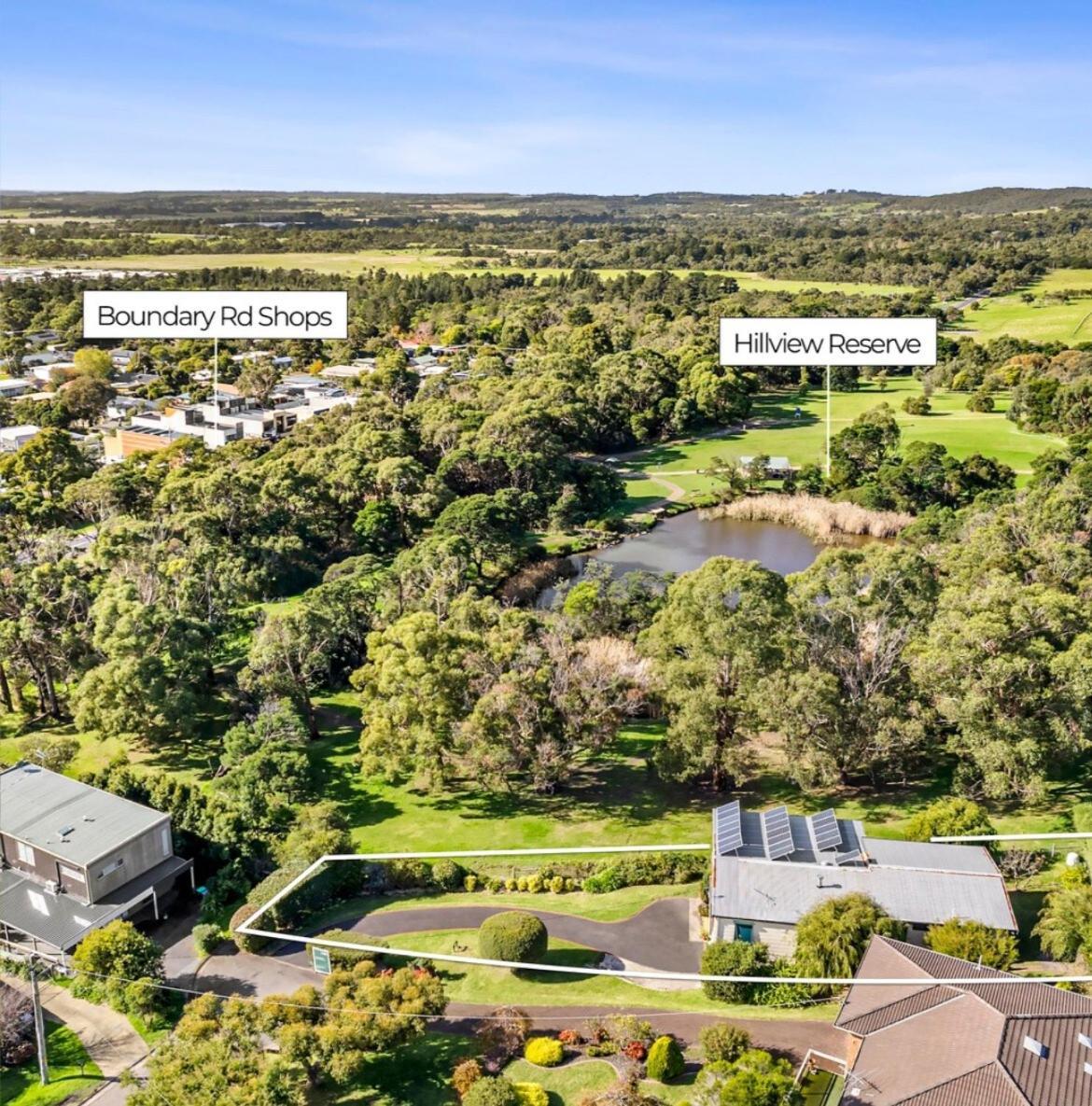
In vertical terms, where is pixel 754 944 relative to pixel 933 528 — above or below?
below

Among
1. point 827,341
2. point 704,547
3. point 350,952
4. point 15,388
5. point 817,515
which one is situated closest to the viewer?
point 350,952

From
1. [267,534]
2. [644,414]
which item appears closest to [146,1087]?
[267,534]

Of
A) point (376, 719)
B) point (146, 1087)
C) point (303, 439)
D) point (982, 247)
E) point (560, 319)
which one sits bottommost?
point (146, 1087)

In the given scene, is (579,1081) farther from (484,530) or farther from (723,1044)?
(484,530)

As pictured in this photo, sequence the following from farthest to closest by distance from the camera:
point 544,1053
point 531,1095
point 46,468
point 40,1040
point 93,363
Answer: point 93,363
point 46,468
point 40,1040
point 544,1053
point 531,1095

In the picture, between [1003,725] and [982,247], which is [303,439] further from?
[982,247]

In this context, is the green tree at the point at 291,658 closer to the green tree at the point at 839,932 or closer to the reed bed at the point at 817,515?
the green tree at the point at 839,932

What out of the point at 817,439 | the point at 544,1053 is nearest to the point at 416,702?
the point at 544,1053

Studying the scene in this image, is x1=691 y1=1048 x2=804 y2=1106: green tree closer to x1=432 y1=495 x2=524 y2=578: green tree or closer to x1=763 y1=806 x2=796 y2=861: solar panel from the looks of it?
x1=763 y1=806 x2=796 y2=861: solar panel
